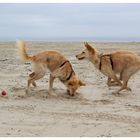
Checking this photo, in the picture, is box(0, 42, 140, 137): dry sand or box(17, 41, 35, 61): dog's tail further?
box(17, 41, 35, 61): dog's tail

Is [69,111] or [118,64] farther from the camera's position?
[118,64]

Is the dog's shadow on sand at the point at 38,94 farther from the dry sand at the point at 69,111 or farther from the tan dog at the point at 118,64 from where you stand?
the tan dog at the point at 118,64

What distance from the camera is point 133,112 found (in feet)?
28.4

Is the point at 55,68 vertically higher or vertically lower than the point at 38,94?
higher

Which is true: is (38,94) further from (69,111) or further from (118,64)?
(118,64)

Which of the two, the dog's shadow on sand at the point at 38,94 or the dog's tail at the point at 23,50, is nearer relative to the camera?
the dog's shadow on sand at the point at 38,94

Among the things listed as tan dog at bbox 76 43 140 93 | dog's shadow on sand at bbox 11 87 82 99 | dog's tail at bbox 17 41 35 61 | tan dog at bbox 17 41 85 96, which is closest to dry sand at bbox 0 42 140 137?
dog's shadow on sand at bbox 11 87 82 99

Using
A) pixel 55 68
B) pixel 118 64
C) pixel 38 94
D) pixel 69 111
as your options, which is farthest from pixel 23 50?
pixel 69 111

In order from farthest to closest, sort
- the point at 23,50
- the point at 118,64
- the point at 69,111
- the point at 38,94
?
the point at 118,64, the point at 23,50, the point at 38,94, the point at 69,111

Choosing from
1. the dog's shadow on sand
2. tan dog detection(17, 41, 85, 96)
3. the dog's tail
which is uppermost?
the dog's tail

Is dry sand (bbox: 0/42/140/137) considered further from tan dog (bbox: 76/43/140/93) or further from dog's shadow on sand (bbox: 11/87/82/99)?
tan dog (bbox: 76/43/140/93)

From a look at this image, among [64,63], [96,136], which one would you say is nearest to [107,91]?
[64,63]

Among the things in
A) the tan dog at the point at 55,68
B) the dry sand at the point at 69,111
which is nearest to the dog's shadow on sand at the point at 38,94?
the dry sand at the point at 69,111

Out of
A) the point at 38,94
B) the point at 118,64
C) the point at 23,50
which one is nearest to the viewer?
the point at 38,94
